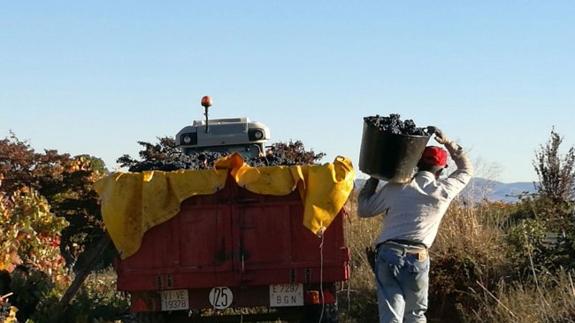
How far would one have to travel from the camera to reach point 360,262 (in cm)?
1266

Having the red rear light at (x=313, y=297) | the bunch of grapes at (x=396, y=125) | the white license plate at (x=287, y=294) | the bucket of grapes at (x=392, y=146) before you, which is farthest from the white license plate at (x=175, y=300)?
the bunch of grapes at (x=396, y=125)

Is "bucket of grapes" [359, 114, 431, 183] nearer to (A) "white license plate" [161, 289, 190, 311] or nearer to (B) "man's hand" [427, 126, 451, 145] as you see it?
(B) "man's hand" [427, 126, 451, 145]

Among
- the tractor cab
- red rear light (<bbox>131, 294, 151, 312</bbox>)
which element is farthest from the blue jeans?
the tractor cab

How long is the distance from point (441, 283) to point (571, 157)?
6.58m

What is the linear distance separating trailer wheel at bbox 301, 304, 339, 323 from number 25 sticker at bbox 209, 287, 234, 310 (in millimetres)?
835

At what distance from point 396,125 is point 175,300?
2.87m

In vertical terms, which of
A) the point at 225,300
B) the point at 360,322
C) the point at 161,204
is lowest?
the point at 360,322

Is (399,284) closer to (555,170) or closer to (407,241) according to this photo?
(407,241)

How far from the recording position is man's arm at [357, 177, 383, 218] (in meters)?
7.26

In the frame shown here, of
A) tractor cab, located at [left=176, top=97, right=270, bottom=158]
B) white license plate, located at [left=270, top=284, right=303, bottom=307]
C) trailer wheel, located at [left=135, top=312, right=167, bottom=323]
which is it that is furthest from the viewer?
tractor cab, located at [left=176, top=97, right=270, bottom=158]

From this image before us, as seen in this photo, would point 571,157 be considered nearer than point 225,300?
No

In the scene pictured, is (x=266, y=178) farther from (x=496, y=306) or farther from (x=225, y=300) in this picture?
(x=496, y=306)

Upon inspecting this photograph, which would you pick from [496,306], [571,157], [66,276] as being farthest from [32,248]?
[571,157]

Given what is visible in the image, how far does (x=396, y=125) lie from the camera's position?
707cm
